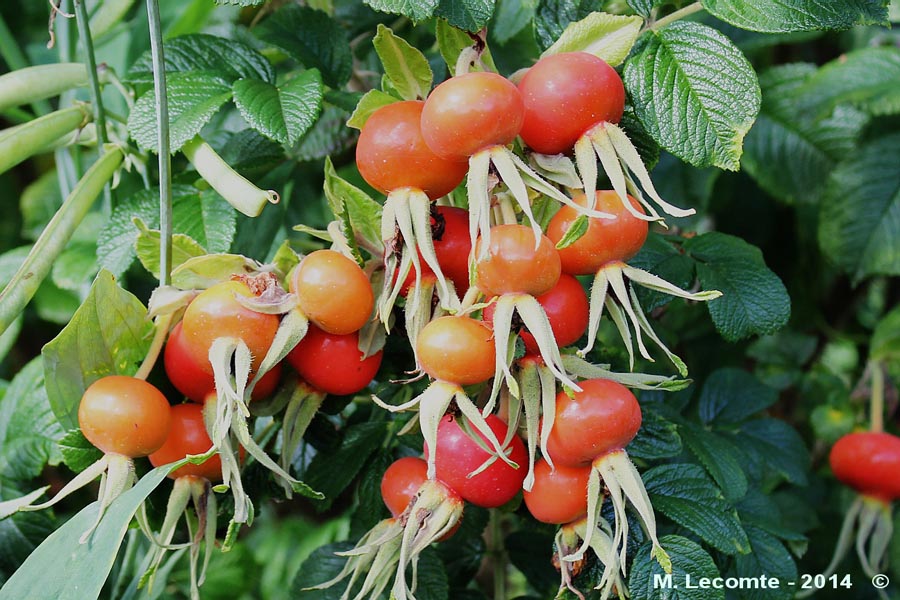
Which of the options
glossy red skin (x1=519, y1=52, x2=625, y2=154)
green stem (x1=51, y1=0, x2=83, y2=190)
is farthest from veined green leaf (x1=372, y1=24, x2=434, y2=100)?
green stem (x1=51, y1=0, x2=83, y2=190)

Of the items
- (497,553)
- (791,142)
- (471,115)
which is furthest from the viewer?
(791,142)

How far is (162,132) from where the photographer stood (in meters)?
0.81

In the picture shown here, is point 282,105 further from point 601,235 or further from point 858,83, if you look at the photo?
point 858,83

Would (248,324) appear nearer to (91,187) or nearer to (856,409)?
(91,187)

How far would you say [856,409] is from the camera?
4.98 ft

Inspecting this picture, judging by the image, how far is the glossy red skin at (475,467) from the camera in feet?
2.50

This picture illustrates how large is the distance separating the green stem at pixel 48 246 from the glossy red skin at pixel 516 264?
460mm

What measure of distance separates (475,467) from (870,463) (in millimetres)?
815

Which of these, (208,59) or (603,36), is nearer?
(603,36)

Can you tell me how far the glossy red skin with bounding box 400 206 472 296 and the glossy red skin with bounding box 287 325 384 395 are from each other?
82mm

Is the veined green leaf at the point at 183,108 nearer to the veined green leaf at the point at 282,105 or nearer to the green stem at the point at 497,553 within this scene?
the veined green leaf at the point at 282,105

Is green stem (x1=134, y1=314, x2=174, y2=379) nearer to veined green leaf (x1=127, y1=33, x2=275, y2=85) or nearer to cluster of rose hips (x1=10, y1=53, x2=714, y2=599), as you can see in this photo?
cluster of rose hips (x1=10, y1=53, x2=714, y2=599)

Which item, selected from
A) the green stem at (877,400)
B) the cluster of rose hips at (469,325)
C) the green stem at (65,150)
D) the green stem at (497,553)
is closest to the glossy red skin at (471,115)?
the cluster of rose hips at (469,325)

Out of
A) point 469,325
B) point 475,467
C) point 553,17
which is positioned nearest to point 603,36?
point 553,17
